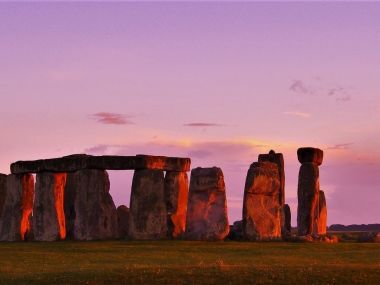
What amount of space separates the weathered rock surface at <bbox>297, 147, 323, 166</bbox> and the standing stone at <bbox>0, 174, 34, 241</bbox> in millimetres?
12483

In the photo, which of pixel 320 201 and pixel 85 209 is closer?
pixel 85 209

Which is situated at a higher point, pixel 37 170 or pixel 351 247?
pixel 37 170

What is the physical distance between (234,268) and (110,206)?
57.1ft

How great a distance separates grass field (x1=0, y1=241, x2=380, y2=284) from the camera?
21.0 metres

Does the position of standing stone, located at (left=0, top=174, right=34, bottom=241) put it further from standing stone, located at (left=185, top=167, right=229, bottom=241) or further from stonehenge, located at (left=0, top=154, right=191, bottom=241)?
standing stone, located at (left=185, top=167, right=229, bottom=241)

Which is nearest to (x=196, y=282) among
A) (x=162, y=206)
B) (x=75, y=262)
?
(x=75, y=262)

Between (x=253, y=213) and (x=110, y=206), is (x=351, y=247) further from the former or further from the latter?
(x=110, y=206)

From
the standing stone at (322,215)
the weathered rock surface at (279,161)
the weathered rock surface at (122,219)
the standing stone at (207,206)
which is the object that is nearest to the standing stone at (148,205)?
the standing stone at (207,206)

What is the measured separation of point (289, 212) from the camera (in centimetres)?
4444

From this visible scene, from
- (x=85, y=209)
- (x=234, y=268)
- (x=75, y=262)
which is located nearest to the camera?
(x=234, y=268)

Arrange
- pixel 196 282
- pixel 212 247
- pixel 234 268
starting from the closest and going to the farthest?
1. pixel 196 282
2. pixel 234 268
3. pixel 212 247

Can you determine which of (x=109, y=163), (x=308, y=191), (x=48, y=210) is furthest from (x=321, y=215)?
(x=48, y=210)

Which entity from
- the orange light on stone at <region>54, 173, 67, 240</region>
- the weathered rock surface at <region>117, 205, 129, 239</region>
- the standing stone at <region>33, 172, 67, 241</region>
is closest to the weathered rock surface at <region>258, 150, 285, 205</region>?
the weathered rock surface at <region>117, 205, 129, 239</region>

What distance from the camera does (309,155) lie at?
133 feet
